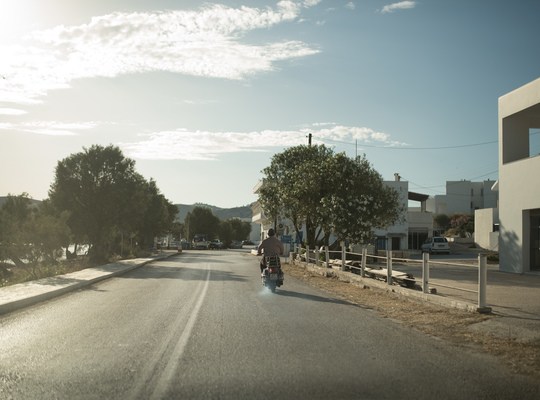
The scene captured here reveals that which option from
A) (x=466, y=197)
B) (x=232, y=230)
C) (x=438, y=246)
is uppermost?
(x=466, y=197)

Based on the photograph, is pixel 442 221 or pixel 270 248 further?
pixel 442 221

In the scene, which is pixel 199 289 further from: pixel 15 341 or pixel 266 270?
pixel 15 341

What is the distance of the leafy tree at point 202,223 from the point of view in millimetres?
117625

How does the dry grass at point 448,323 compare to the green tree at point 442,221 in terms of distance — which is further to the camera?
the green tree at point 442,221

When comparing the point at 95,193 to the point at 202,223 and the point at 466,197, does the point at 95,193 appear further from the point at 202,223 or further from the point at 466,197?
the point at 466,197

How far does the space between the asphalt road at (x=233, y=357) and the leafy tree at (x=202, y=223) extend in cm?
10451

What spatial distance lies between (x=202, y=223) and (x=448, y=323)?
10794cm

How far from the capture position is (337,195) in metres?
32.1

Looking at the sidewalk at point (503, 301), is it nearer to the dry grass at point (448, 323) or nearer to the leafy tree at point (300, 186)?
the dry grass at point (448, 323)

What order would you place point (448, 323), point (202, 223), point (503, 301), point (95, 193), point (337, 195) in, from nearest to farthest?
1. point (448, 323)
2. point (503, 301)
3. point (337, 195)
4. point (95, 193)
5. point (202, 223)

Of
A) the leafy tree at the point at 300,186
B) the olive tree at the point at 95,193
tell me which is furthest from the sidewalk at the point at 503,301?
the olive tree at the point at 95,193

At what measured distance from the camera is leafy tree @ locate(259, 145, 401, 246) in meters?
30.3

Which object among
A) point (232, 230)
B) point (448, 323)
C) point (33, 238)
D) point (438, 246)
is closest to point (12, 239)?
point (33, 238)

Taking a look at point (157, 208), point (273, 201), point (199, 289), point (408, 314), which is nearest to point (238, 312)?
point (408, 314)
